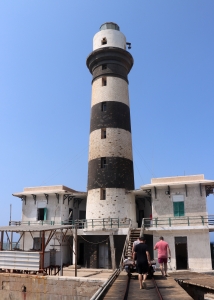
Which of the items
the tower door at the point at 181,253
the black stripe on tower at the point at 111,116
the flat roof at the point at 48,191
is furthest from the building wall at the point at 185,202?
the flat roof at the point at 48,191

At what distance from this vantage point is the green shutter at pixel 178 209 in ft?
73.8

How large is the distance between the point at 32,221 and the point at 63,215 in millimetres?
2918

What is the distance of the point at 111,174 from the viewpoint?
24.2m

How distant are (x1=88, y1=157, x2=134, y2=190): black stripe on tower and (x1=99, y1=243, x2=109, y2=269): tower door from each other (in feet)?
15.0

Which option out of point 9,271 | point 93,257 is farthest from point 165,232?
point 9,271

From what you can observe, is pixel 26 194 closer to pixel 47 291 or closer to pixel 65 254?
pixel 65 254

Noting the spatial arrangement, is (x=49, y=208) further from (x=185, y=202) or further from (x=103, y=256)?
(x=185, y=202)

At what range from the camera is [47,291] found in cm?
1597

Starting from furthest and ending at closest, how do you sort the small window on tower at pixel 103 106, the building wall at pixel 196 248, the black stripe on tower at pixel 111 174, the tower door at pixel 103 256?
the small window on tower at pixel 103 106
the black stripe on tower at pixel 111 174
the tower door at pixel 103 256
the building wall at pixel 196 248

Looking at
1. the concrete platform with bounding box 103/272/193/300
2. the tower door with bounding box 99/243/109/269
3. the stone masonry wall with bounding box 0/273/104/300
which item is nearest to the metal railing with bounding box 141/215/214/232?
the tower door with bounding box 99/243/109/269

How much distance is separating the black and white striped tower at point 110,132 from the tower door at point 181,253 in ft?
14.3

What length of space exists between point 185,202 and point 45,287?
38.3 ft

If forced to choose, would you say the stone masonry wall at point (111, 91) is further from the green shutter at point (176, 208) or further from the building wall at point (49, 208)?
the green shutter at point (176, 208)

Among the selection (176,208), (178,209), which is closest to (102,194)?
(176,208)
